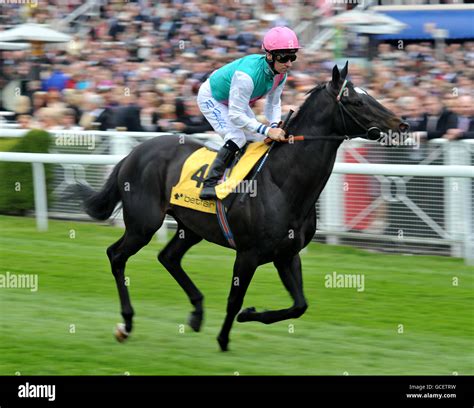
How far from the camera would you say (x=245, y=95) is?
662 centimetres

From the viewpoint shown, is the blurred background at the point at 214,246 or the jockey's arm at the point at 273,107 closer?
the blurred background at the point at 214,246

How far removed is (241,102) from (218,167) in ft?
1.61

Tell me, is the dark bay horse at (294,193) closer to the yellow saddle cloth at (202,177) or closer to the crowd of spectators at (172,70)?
the yellow saddle cloth at (202,177)

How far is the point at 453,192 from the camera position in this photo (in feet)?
31.4

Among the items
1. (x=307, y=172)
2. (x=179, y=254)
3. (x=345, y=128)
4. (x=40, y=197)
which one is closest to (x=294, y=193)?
(x=307, y=172)

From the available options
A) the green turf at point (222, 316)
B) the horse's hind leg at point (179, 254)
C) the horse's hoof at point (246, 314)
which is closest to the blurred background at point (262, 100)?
the green turf at point (222, 316)

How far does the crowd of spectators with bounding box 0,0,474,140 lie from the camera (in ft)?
37.9

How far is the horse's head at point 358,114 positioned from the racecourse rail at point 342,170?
122 inches

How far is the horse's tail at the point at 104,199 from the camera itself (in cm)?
761

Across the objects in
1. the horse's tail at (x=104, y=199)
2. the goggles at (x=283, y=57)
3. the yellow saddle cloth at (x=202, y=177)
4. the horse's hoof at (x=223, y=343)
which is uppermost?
the goggles at (x=283, y=57)

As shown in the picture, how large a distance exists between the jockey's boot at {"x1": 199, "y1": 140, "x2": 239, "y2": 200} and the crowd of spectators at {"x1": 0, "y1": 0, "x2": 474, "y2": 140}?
306cm

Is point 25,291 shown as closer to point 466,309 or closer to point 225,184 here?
point 225,184
